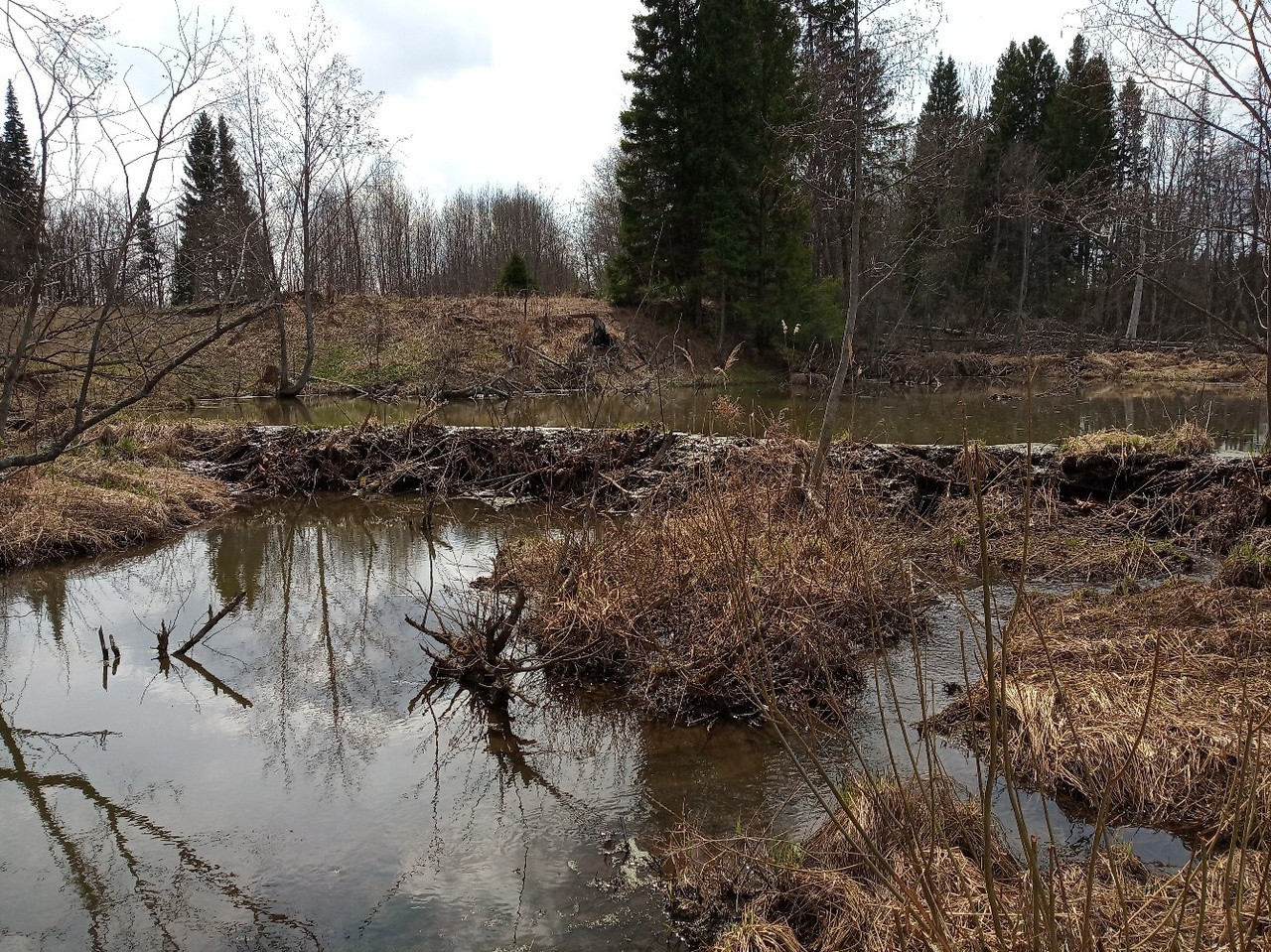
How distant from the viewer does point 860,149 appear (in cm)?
858

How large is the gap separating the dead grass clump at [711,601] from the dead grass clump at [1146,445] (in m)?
→ 4.74

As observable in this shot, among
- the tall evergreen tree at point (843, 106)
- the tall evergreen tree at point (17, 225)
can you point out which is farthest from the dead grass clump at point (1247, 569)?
the tall evergreen tree at point (17, 225)

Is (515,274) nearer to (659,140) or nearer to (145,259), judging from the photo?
(659,140)

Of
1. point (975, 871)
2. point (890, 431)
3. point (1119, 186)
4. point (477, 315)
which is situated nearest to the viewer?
point (975, 871)

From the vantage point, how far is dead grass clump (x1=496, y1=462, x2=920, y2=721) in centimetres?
560

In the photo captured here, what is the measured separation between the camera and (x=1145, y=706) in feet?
12.8

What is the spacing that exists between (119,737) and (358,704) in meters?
1.45

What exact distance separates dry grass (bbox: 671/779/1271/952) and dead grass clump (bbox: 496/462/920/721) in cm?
157

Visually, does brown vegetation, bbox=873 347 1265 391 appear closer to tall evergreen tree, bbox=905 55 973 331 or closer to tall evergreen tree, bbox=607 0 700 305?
tall evergreen tree, bbox=905 55 973 331

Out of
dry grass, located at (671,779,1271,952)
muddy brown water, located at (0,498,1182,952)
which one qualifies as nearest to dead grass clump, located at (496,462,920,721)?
muddy brown water, located at (0,498,1182,952)

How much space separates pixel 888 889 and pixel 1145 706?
83.3 inches

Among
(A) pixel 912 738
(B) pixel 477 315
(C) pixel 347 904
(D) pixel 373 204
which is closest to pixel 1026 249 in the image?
(B) pixel 477 315

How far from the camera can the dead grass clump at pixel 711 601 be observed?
5602mm

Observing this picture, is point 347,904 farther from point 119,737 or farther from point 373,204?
point 373,204
